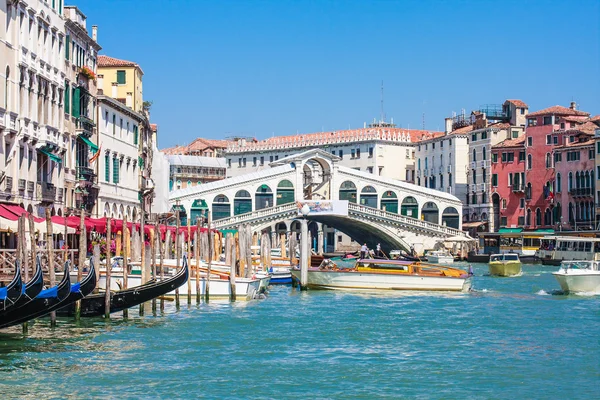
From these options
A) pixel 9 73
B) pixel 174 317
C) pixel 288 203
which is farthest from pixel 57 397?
pixel 288 203

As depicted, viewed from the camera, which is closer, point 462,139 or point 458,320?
point 458,320

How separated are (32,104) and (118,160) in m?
11.5

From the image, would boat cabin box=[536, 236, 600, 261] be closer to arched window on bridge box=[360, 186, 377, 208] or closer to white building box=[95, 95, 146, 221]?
arched window on bridge box=[360, 186, 377, 208]

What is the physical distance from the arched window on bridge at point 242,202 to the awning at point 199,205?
171 cm

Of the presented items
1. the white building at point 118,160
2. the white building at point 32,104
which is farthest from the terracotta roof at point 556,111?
the white building at point 32,104

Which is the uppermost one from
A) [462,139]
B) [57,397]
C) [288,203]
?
[462,139]

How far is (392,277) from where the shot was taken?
29000 mm

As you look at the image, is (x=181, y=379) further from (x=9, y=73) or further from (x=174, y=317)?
(x=9, y=73)

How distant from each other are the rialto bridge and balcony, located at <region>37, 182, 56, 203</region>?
25.3 m

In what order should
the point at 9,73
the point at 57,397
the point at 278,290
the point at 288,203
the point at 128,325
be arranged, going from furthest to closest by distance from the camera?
the point at 288,203 → the point at 278,290 → the point at 9,73 → the point at 128,325 → the point at 57,397

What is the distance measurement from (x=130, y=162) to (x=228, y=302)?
15.7m

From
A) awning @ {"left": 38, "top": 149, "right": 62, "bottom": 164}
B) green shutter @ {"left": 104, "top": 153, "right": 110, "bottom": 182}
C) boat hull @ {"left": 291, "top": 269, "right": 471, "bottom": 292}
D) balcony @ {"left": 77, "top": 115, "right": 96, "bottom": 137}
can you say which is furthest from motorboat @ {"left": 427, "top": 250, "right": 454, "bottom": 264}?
awning @ {"left": 38, "top": 149, "right": 62, "bottom": 164}

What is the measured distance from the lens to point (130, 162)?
132 feet

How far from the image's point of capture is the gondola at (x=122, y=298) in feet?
68.9
